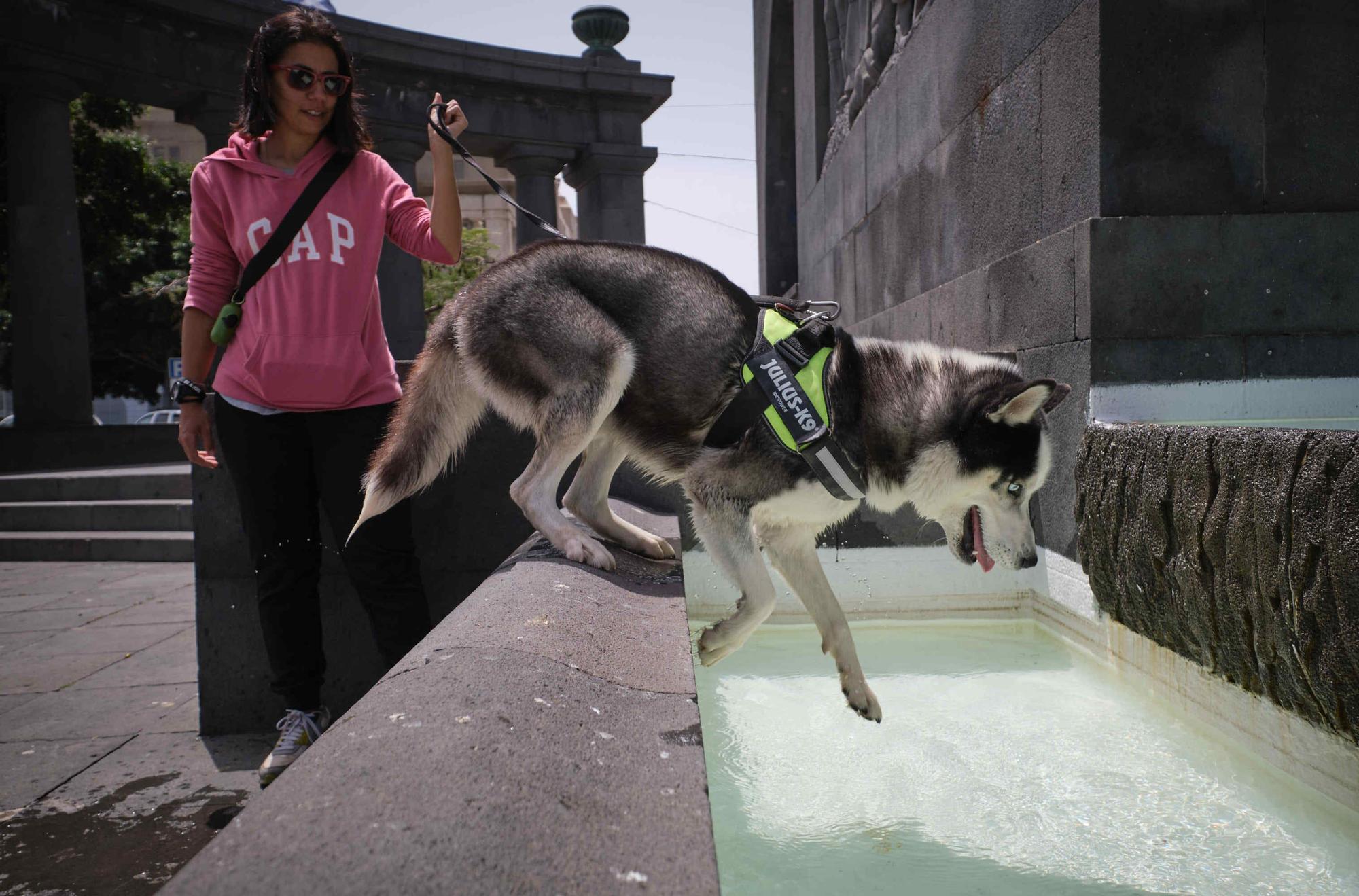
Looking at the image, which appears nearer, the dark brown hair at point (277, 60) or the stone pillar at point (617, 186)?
the dark brown hair at point (277, 60)

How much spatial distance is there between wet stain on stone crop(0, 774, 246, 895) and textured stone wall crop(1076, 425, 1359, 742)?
3470 millimetres

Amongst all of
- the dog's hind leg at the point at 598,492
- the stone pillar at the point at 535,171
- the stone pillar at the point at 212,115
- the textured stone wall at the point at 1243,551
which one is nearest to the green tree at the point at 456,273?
the stone pillar at the point at 535,171

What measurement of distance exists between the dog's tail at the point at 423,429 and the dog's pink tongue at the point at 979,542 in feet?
6.80

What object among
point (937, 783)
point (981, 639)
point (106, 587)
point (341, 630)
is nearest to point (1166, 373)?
point (981, 639)

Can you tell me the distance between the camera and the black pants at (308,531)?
351 centimetres

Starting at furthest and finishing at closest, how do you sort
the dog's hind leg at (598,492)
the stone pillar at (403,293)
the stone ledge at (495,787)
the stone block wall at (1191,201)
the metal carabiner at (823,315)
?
the stone pillar at (403,293)
the stone block wall at (1191,201)
the dog's hind leg at (598,492)
the metal carabiner at (823,315)
the stone ledge at (495,787)

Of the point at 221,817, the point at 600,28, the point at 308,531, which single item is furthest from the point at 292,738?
the point at 600,28

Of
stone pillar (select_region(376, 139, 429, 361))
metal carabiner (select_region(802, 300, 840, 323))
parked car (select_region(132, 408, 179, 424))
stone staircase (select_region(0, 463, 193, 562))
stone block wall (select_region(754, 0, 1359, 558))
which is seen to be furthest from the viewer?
parked car (select_region(132, 408, 179, 424))

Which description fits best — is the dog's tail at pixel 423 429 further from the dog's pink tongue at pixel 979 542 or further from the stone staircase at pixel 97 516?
the stone staircase at pixel 97 516

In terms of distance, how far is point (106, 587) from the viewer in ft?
27.3

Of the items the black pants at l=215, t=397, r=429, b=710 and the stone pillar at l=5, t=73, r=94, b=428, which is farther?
the stone pillar at l=5, t=73, r=94, b=428

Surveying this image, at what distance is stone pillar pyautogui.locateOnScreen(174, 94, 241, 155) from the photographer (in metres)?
16.5

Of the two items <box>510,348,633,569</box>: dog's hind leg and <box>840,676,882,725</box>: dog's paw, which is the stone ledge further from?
<box>840,676,882,725</box>: dog's paw

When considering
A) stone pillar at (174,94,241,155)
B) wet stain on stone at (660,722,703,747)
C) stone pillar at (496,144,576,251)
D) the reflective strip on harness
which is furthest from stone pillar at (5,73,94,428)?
wet stain on stone at (660,722,703,747)
